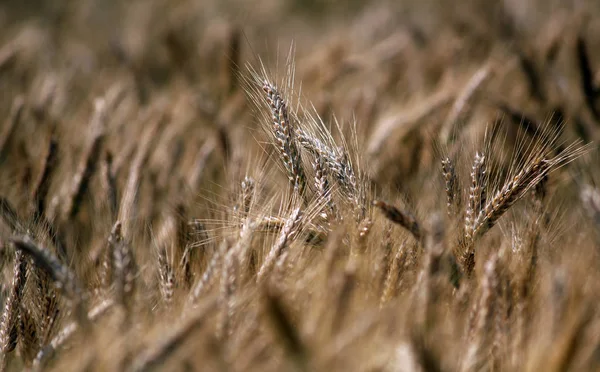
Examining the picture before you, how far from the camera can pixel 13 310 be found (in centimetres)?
126

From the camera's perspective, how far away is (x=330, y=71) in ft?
11.0

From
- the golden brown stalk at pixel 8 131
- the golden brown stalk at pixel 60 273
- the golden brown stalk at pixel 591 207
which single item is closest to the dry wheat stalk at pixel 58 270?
the golden brown stalk at pixel 60 273

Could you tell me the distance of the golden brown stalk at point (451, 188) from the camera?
4.58 ft

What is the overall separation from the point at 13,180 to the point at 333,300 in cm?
168

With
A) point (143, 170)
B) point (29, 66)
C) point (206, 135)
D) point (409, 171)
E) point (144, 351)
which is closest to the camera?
point (144, 351)

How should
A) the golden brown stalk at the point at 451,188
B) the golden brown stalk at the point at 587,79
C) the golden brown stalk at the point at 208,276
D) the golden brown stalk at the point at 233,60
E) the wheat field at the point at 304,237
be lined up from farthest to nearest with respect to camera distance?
1. the golden brown stalk at the point at 233,60
2. the golden brown stalk at the point at 587,79
3. the golden brown stalk at the point at 451,188
4. the golden brown stalk at the point at 208,276
5. the wheat field at the point at 304,237

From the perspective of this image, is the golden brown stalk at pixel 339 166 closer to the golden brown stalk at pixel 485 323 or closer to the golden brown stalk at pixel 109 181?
the golden brown stalk at pixel 485 323

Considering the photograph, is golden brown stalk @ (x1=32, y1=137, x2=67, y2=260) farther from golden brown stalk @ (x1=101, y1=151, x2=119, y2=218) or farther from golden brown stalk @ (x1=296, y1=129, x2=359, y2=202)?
golden brown stalk @ (x1=296, y1=129, x2=359, y2=202)

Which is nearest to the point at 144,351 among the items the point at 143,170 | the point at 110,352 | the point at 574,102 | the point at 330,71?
the point at 110,352

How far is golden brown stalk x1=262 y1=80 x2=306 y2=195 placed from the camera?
145 cm

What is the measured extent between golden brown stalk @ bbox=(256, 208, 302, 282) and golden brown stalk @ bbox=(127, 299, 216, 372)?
360 mm

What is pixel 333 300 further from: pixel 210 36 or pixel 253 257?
pixel 210 36

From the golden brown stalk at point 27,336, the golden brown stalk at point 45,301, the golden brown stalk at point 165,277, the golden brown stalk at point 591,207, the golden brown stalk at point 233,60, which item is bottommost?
→ the golden brown stalk at point 27,336

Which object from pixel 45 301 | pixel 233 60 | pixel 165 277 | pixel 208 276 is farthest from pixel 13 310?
pixel 233 60
